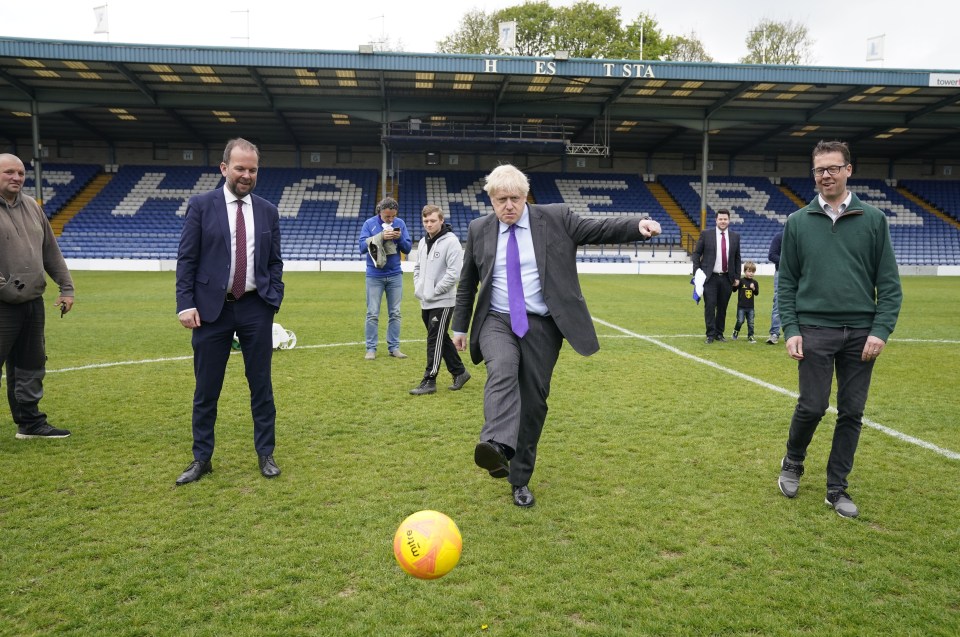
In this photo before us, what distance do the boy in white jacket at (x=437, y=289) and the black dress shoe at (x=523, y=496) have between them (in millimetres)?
3037

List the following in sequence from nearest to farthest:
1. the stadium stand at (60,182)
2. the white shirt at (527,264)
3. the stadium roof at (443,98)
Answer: the white shirt at (527,264) < the stadium roof at (443,98) < the stadium stand at (60,182)

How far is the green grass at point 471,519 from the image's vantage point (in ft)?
9.72

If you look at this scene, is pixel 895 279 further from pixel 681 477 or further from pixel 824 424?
pixel 824 424

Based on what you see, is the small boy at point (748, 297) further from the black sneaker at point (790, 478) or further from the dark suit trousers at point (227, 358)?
the dark suit trousers at point (227, 358)

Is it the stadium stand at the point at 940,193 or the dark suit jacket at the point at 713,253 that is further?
the stadium stand at the point at 940,193

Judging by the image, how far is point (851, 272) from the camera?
4004 mm

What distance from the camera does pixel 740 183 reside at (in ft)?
134

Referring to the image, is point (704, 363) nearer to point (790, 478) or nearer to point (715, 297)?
point (715, 297)

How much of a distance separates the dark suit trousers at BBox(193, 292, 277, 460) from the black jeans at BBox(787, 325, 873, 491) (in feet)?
11.4

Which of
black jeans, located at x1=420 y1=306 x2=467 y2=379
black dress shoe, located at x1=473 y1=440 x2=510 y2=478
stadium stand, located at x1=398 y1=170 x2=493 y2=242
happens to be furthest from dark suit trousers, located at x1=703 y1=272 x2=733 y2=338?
stadium stand, located at x1=398 y1=170 x2=493 y2=242

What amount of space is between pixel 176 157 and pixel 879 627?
42.0 metres

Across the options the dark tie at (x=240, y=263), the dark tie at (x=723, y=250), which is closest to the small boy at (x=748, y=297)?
the dark tie at (x=723, y=250)

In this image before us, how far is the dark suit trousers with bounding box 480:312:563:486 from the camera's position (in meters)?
3.86

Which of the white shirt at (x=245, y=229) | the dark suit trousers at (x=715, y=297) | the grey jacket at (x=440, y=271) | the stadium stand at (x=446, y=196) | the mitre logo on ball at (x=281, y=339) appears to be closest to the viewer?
the white shirt at (x=245, y=229)
